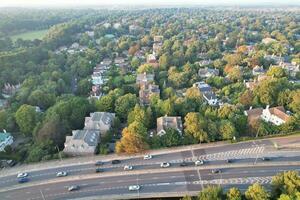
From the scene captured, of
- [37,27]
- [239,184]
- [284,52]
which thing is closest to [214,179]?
[239,184]

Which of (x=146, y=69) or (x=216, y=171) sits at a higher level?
(x=216, y=171)

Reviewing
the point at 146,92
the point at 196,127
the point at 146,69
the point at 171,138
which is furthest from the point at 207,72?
the point at 171,138

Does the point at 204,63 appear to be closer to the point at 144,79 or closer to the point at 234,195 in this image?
the point at 144,79

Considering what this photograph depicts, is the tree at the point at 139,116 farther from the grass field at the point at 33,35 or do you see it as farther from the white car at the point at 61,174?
the grass field at the point at 33,35

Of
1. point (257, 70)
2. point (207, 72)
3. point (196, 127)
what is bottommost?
point (207, 72)

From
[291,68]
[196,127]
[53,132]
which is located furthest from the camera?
[291,68]

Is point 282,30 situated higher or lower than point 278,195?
lower

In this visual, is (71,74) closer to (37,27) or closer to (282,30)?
(37,27)
